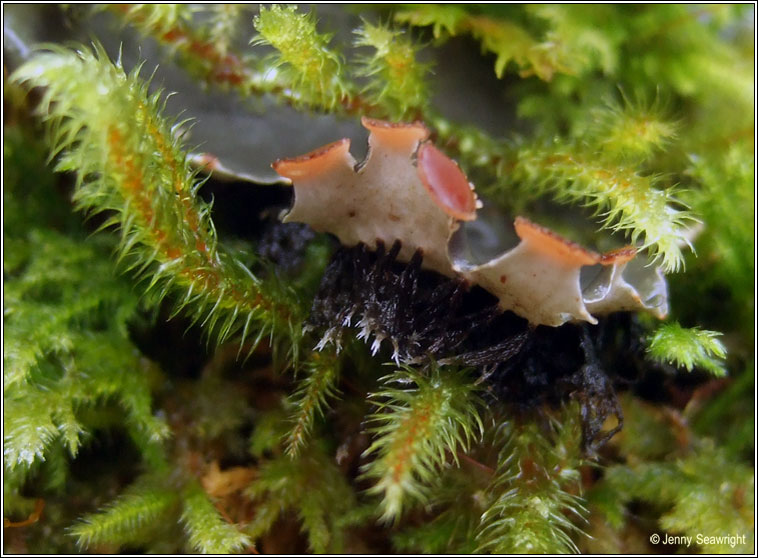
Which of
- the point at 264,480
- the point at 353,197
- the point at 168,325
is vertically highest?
the point at 353,197

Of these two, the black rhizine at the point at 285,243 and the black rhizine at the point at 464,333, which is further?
the black rhizine at the point at 285,243

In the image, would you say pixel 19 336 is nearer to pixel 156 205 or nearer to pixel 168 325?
pixel 168 325

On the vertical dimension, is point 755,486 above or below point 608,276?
below

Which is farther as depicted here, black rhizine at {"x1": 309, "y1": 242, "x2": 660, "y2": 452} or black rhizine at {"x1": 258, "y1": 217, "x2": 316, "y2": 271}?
black rhizine at {"x1": 258, "y1": 217, "x2": 316, "y2": 271}

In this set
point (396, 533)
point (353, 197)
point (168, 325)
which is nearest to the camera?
point (353, 197)

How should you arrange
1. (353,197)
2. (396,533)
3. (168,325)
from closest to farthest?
1. (353,197)
2. (396,533)
3. (168,325)

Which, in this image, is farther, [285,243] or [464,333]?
[285,243]

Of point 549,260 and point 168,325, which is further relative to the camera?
point 168,325

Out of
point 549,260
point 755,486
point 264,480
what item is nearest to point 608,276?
point 549,260
